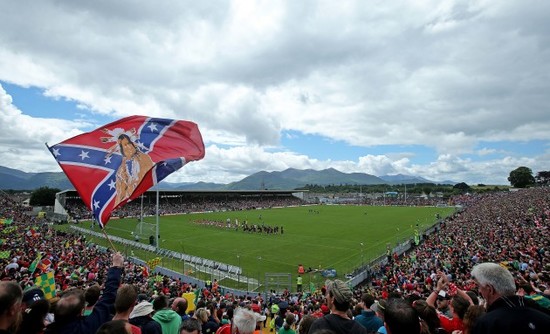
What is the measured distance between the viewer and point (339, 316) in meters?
3.57

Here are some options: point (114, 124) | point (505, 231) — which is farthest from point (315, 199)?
point (114, 124)

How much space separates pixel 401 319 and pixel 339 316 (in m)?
0.77

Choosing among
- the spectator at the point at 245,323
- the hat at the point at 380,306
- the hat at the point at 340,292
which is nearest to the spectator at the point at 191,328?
the spectator at the point at 245,323

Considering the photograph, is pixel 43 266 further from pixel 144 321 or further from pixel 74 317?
pixel 74 317

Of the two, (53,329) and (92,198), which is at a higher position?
(92,198)

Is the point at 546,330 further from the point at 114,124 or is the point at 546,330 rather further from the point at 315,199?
→ the point at 315,199

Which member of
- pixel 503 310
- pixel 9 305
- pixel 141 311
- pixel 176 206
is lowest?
pixel 176 206

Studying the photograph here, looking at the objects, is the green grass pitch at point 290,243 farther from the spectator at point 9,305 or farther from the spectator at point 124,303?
the spectator at point 9,305

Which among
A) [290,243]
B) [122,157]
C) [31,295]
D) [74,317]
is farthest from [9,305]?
[290,243]

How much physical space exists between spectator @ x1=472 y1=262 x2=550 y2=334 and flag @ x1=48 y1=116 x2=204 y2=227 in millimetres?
6638

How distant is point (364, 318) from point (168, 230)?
155 feet

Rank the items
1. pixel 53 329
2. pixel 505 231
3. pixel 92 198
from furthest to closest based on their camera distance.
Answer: pixel 505 231
pixel 92 198
pixel 53 329

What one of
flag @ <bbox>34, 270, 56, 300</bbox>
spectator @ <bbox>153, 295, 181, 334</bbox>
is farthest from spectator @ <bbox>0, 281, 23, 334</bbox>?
flag @ <bbox>34, 270, 56, 300</bbox>

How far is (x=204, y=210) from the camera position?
80250 millimetres
